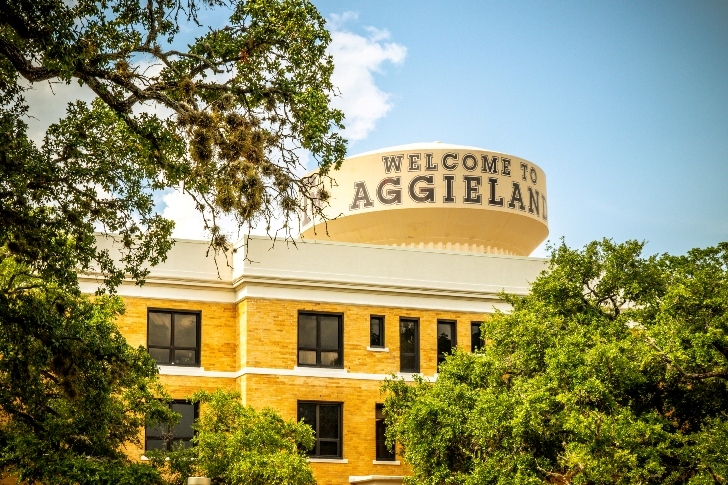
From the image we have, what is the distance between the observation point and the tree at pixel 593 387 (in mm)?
23516

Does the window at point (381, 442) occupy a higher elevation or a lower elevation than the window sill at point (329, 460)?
higher

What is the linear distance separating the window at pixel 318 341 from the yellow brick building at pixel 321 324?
1.2 inches

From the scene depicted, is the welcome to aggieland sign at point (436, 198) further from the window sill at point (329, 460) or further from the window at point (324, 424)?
the window sill at point (329, 460)

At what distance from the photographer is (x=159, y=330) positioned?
3500cm

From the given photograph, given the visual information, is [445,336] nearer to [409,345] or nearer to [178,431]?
[409,345]

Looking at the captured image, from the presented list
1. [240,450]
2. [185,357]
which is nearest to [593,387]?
[240,450]

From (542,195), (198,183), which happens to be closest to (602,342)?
(198,183)

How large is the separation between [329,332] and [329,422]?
2786mm

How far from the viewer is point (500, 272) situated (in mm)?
38250

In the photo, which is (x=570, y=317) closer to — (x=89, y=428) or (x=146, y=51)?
(x=89, y=428)

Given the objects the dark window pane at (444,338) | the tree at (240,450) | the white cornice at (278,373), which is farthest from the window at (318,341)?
the tree at (240,450)

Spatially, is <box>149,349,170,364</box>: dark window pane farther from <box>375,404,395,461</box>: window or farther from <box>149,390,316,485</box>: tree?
<box>375,404,395,461</box>: window

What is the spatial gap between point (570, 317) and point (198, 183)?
14.8 meters

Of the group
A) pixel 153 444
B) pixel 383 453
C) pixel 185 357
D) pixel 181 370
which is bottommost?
pixel 383 453
